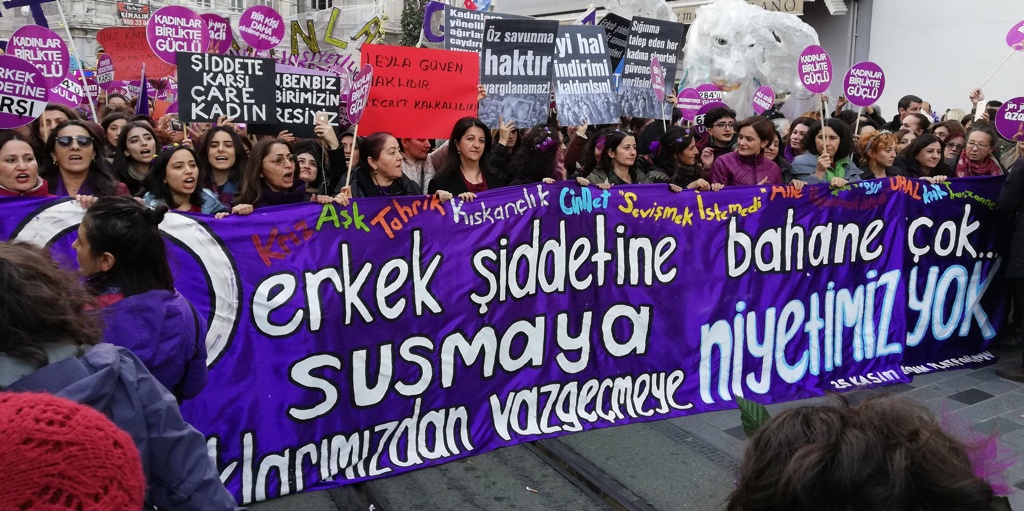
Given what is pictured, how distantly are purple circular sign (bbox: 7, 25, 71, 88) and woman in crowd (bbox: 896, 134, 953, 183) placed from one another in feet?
21.2

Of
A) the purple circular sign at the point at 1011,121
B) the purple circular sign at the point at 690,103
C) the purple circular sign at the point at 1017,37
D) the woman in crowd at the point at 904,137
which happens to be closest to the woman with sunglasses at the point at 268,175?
the purple circular sign at the point at 1011,121

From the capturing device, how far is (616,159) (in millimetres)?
5520

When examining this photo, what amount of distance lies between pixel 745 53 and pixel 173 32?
36.3ft

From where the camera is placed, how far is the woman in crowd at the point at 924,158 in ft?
21.1

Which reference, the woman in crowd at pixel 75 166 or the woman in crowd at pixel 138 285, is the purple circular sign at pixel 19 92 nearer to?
the woman in crowd at pixel 75 166

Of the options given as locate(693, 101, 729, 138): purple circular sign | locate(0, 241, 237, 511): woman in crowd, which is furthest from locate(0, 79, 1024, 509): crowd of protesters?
locate(693, 101, 729, 138): purple circular sign

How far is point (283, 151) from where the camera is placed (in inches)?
179

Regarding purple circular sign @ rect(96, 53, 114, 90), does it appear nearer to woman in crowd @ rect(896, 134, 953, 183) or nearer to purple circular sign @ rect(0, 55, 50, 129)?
A: purple circular sign @ rect(0, 55, 50, 129)

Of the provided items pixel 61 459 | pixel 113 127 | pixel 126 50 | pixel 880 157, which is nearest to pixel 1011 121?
pixel 880 157

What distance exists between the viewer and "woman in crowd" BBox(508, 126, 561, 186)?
5590 millimetres

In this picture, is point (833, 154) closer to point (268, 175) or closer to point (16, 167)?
point (268, 175)

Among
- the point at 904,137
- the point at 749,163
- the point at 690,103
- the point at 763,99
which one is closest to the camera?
the point at 749,163

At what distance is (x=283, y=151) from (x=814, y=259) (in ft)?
11.2

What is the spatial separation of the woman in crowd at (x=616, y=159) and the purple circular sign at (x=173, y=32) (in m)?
4.00
